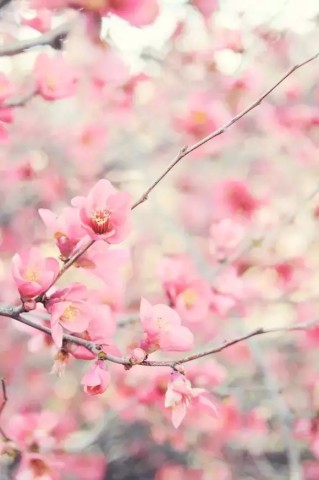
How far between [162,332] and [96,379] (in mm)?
82

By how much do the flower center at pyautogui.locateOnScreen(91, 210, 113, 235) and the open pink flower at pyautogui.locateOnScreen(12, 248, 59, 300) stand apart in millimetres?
55

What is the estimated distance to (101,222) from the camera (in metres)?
0.66

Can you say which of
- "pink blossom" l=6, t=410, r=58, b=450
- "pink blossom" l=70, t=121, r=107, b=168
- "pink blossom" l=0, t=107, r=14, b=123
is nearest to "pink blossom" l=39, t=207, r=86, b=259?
"pink blossom" l=0, t=107, r=14, b=123

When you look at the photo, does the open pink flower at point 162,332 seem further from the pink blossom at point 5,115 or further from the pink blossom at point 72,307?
the pink blossom at point 5,115

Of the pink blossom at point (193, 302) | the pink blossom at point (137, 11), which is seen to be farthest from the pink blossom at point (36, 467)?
the pink blossom at point (137, 11)

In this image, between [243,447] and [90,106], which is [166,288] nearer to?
[243,447]

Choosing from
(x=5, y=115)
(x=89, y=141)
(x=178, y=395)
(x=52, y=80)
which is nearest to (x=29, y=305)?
(x=178, y=395)

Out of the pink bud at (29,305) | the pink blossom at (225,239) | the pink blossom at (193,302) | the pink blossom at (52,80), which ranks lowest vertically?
the pink blossom at (225,239)

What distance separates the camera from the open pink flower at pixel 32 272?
25.2 inches

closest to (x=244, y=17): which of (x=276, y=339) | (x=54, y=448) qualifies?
(x=276, y=339)

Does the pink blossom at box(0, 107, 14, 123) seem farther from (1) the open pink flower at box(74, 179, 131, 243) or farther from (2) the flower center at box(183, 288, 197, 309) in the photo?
(2) the flower center at box(183, 288, 197, 309)

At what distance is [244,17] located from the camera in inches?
83.8

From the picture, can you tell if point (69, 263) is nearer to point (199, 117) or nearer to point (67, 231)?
point (67, 231)

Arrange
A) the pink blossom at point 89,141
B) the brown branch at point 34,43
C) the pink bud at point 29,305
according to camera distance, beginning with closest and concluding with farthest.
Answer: the pink bud at point 29,305, the brown branch at point 34,43, the pink blossom at point 89,141
